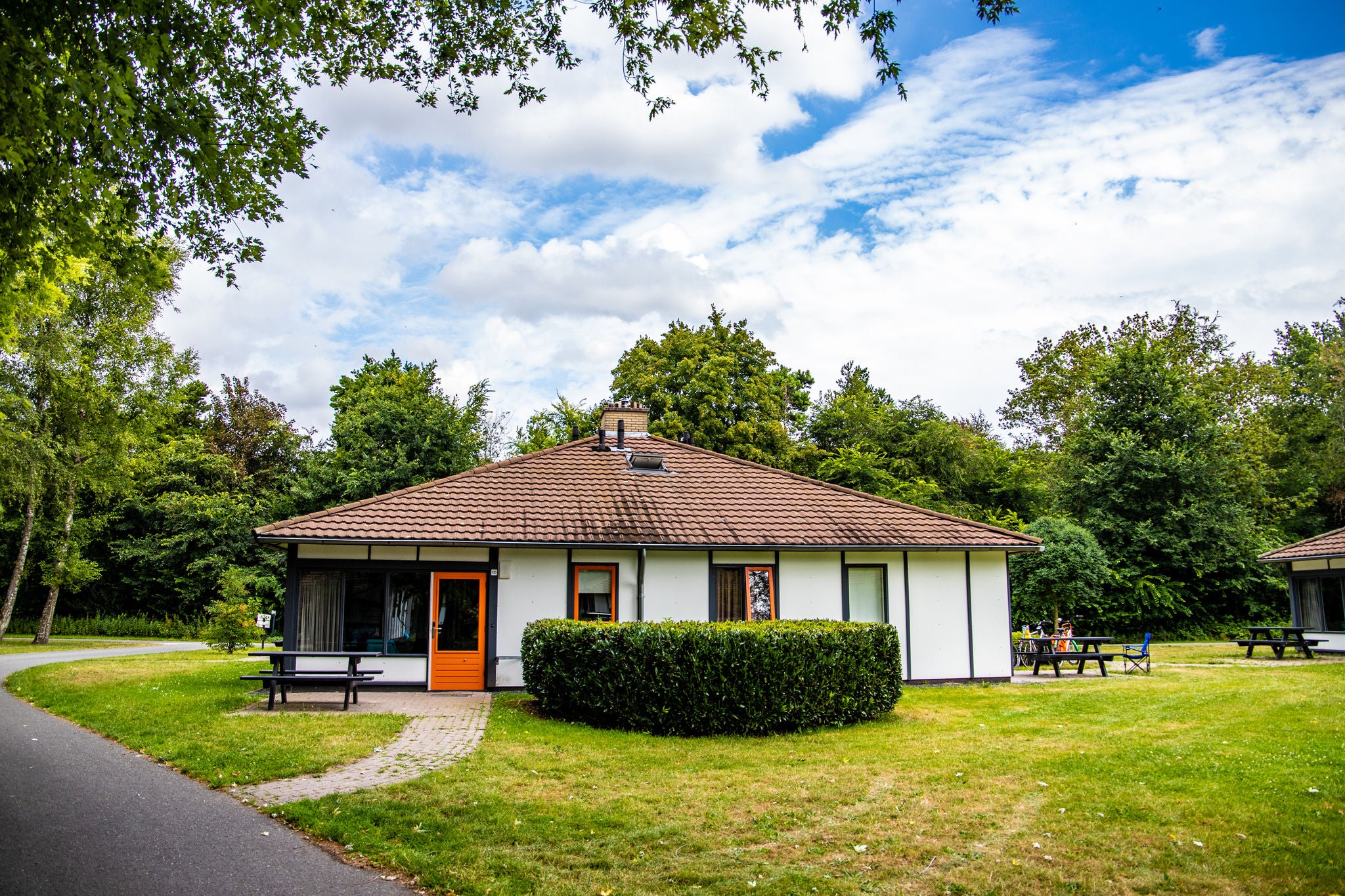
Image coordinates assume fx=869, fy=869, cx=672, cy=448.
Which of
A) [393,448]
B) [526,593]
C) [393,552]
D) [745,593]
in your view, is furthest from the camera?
[393,448]

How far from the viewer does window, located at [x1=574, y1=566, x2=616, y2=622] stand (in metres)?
16.8

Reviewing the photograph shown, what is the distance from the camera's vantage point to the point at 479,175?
1238 cm

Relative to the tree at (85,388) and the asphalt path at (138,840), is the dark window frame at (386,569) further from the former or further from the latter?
the tree at (85,388)

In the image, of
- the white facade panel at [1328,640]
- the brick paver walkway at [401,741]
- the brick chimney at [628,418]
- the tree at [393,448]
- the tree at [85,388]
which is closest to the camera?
the brick paver walkway at [401,741]

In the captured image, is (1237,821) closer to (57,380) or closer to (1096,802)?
(1096,802)

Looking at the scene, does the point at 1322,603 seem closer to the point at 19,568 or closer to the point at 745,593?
the point at 745,593

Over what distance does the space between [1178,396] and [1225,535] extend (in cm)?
494

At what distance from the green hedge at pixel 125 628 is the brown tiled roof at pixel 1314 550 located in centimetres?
3564

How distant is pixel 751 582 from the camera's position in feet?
57.1

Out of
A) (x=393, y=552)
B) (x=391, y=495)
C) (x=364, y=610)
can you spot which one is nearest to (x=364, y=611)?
(x=364, y=610)

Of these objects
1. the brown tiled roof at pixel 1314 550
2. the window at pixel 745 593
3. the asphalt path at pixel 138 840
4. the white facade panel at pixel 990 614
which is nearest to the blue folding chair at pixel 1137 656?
the white facade panel at pixel 990 614

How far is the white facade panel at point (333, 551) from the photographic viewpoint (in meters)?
15.7

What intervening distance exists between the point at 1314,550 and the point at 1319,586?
1157mm

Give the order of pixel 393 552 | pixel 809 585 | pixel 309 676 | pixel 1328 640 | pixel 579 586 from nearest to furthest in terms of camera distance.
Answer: pixel 309 676 < pixel 393 552 < pixel 579 586 < pixel 809 585 < pixel 1328 640
